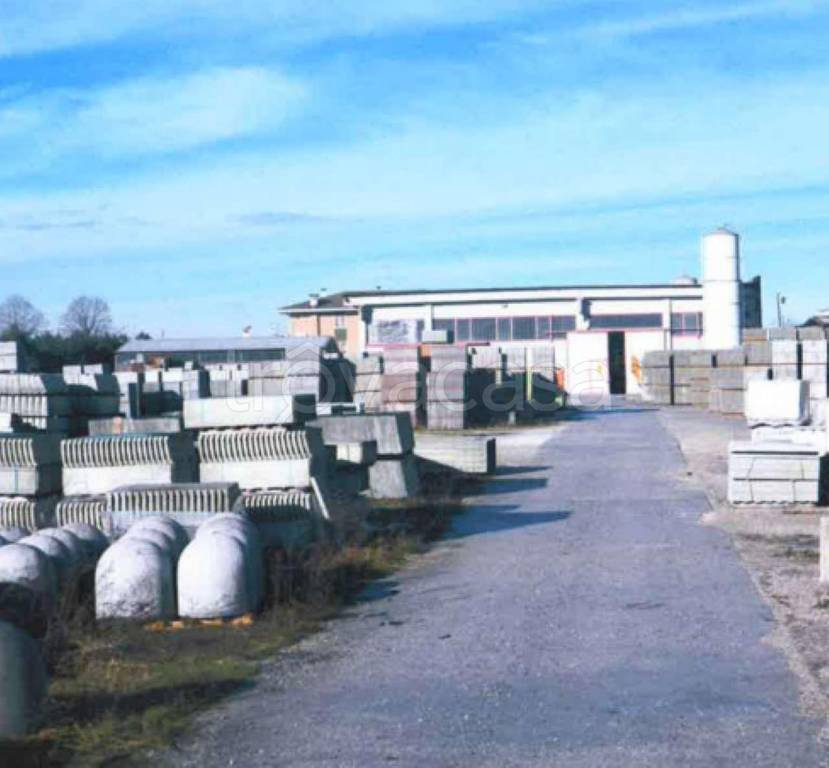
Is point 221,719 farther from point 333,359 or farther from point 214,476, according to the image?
point 333,359

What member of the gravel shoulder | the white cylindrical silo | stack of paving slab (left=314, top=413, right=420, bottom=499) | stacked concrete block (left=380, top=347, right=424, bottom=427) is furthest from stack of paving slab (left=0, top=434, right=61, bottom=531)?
the white cylindrical silo

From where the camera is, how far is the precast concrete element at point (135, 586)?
9898 mm

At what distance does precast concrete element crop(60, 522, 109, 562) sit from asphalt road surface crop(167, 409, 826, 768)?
7.70 ft

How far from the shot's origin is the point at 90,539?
37.3 feet

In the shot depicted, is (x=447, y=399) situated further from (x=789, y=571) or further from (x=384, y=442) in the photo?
(x=789, y=571)

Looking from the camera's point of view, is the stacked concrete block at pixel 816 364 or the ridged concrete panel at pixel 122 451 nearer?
the ridged concrete panel at pixel 122 451

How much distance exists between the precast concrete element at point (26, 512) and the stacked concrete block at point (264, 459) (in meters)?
1.66

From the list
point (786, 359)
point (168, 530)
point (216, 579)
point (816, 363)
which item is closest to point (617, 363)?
point (786, 359)

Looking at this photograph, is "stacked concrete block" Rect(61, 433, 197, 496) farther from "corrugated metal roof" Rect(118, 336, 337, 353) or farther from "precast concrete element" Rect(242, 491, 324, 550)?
"corrugated metal roof" Rect(118, 336, 337, 353)

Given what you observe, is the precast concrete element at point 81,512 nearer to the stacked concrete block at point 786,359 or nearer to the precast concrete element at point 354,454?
the precast concrete element at point 354,454

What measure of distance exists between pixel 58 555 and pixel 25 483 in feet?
10.6

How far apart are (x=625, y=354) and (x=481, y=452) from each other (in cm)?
4170

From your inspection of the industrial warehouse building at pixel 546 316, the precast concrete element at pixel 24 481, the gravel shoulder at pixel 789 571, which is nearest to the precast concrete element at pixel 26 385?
the precast concrete element at pixel 24 481

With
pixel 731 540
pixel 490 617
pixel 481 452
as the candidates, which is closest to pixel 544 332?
pixel 481 452
